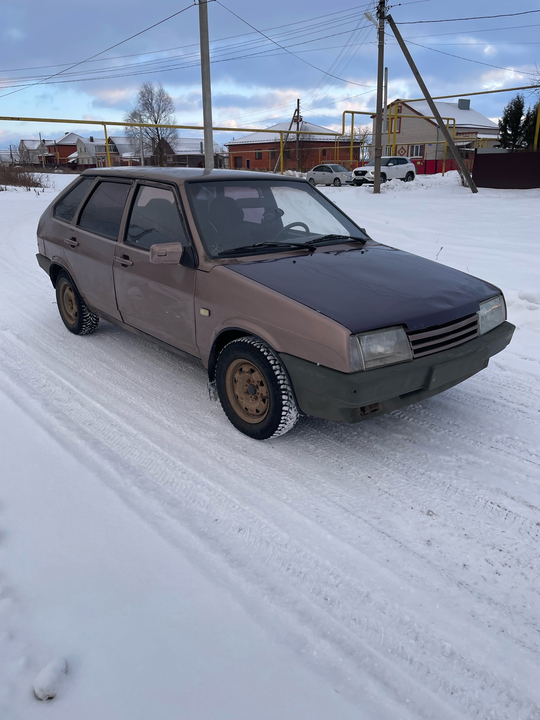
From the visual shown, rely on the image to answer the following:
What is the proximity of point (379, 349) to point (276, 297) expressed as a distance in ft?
2.14

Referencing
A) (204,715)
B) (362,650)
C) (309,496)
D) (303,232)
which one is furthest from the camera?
(303,232)

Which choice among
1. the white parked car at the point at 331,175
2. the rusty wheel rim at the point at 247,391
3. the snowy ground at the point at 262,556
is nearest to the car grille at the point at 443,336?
the snowy ground at the point at 262,556

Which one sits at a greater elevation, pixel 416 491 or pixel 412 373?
pixel 412 373

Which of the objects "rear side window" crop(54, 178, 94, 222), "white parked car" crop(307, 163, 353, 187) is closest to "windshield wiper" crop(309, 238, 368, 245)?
"rear side window" crop(54, 178, 94, 222)

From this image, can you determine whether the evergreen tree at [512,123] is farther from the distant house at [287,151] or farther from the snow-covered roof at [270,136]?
the snow-covered roof at [270,136]

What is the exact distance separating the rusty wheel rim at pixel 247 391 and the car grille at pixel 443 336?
35.4 inches

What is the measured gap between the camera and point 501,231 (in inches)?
432

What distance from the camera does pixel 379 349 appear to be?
284 centimetres

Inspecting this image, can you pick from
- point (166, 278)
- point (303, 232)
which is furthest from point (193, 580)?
point (303, 232)

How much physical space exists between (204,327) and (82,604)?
1876 millimetres

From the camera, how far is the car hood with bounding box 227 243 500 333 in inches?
115

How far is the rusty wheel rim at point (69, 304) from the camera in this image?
5.30 m

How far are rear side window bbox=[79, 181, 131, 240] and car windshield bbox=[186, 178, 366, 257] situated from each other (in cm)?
89

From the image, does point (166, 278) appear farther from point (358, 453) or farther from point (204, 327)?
point (358, 453)
